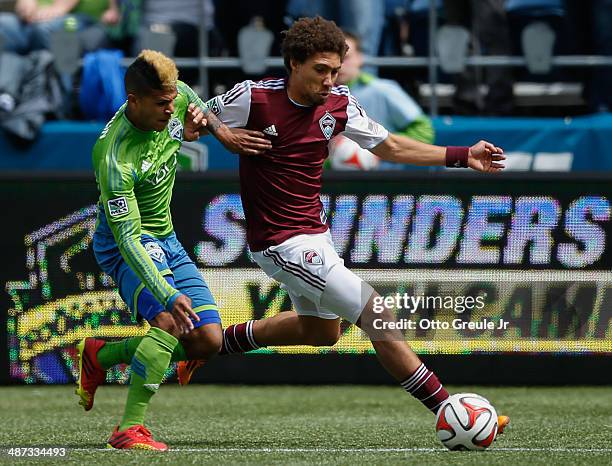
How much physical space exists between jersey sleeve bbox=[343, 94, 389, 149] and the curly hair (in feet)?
1.23

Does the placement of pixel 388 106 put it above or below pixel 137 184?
below

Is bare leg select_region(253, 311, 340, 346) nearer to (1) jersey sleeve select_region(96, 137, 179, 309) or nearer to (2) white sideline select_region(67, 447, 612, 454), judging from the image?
(2) white sideline select_region(67, 447, 612, 454)

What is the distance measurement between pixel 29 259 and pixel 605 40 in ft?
16.4

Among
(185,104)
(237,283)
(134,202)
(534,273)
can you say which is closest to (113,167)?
(134,202)

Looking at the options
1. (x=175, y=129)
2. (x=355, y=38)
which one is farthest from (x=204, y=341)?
(x=355, y=38)

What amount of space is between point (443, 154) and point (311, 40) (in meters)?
0.93

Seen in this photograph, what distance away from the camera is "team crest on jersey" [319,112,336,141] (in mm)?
6484

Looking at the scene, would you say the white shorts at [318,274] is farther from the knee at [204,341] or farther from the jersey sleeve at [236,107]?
the jersey sleeve at [236,107]

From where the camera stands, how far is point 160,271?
245 inches

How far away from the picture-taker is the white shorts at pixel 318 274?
6.20 m

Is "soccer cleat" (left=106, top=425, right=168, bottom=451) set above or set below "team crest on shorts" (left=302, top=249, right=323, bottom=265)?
below

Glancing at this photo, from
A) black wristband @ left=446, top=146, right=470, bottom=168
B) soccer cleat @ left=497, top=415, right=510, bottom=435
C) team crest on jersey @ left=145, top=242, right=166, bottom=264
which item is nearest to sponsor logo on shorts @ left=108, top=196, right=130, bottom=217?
team crest on jersey @ left=145, top=242, right=166, bottom=264

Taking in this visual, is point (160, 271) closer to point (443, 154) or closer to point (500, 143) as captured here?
point (443, 154)

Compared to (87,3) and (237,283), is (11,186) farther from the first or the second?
(87,3)
